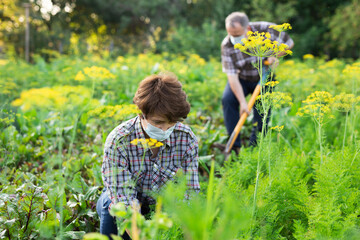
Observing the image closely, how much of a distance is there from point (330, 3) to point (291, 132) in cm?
1691

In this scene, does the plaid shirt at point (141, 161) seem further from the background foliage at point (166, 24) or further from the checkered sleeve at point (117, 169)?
the background foliage at point (166, 24)


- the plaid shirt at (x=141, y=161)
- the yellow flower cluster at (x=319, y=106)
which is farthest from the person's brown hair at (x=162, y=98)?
the yellow flower cluster at (x=319, y=106)

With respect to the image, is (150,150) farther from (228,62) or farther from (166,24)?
(166,24)

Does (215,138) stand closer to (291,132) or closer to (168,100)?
(291,132)

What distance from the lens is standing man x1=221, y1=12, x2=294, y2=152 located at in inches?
120

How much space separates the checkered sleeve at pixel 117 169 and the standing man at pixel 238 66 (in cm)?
160

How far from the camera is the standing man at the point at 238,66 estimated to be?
3.05 metres

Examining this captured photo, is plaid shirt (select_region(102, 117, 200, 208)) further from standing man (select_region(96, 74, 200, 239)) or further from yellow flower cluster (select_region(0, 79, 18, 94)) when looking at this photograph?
yellow flower cluster (select_region(0, 79, 18, 94))

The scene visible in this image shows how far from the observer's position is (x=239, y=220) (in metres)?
0.93

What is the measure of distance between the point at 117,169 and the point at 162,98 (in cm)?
45

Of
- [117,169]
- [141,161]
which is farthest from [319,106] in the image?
[117,169]

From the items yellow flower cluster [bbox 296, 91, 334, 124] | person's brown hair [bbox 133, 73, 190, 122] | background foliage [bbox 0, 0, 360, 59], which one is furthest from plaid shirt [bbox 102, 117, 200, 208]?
background foliage [bbox 0, 0, 360, 59]

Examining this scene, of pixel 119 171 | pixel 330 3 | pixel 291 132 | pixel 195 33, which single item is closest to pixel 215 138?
pixel 291 132

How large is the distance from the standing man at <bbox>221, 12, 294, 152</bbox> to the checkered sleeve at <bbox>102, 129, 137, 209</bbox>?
5.25 feet
